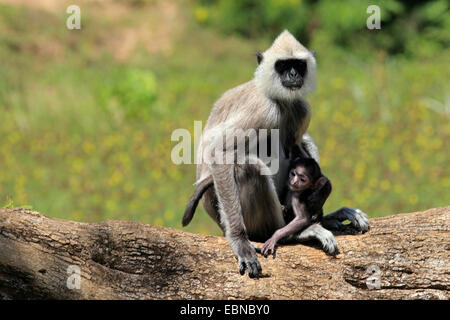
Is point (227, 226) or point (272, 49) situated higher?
point (272, 49)

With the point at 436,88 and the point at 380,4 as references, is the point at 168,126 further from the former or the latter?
the point at 380,4

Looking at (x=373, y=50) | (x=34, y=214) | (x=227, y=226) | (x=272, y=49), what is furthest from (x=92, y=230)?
(x=373, y=50)

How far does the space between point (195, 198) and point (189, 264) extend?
973mm

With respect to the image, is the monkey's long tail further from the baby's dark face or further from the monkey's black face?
the monkey's black face

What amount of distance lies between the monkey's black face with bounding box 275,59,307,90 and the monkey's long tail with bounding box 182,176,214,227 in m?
1.24

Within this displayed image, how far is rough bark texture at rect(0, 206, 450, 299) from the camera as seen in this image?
5094 mm

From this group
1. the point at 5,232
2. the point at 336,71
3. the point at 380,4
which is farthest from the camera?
the point at 380,4

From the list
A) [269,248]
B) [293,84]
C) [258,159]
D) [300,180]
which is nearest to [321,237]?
[269,248]

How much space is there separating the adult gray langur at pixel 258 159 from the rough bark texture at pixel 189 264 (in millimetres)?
298

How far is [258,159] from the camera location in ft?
21.2

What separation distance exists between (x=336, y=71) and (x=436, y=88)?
3103 mm

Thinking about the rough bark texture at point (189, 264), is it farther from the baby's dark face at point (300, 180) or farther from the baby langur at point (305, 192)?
the baby's dark face at point (300, 180)

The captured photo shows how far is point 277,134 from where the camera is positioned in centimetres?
671

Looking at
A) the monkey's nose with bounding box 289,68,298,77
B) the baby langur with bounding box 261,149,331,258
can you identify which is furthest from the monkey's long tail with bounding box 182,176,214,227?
the monkey's nose with bounding box 289,68,298,77
